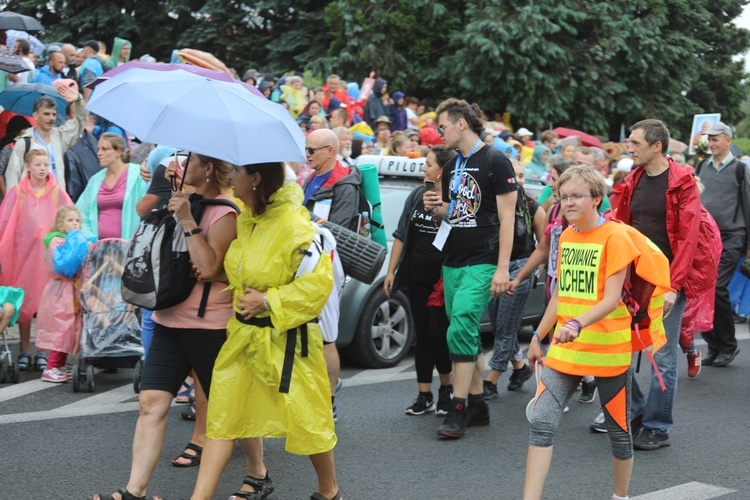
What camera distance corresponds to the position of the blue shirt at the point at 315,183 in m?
7.24

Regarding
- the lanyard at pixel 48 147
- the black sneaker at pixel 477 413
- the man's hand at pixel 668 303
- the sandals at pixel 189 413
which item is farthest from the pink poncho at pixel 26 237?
the man's hand at pixel 668 303

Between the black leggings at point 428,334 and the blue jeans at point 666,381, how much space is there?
4.43 feet

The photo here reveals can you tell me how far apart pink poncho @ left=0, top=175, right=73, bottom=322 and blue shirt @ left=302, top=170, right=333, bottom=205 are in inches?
Answer: 101

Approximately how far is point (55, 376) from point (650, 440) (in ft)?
14.3

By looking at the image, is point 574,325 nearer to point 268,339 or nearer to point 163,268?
point 268,339

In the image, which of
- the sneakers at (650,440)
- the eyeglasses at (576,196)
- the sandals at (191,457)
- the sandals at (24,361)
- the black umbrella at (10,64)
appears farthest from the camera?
the black umbrella at (10,64)

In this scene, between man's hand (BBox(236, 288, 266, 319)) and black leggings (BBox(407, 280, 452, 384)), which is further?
black leggings (BBox(407, 280, 452, 384))

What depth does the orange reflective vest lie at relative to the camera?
493 centimetres

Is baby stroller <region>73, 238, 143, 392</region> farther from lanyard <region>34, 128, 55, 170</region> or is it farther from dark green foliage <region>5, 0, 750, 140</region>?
dark green foliage <region>5, 0, 750, 140</region>

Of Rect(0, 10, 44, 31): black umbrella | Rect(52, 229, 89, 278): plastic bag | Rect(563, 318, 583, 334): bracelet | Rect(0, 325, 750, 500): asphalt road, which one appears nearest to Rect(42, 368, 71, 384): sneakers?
Rect(0, 325, 750, 500): asphalt road

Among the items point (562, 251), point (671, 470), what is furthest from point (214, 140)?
point (671, 470)

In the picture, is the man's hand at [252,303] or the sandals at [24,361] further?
the sandals at [24,361]

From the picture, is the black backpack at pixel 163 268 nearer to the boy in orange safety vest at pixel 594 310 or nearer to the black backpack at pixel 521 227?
the boy in orange safety vest at pixel 594 310

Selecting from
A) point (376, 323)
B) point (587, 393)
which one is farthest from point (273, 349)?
point (376, 323)
